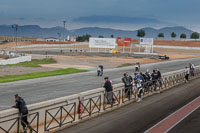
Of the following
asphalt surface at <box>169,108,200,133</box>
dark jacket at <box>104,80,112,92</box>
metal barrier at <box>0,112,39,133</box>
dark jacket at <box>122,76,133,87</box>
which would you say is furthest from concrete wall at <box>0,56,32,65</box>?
asphalt surface at <box>169,108,200,133</box>

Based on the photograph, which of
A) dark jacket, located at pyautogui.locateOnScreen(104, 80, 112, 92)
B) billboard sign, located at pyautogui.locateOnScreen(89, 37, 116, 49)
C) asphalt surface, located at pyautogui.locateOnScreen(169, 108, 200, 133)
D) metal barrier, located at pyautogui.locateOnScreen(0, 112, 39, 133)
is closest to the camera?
metal barrier, located at pyautogui.locateOnScreen(0, 112, 39, 133)

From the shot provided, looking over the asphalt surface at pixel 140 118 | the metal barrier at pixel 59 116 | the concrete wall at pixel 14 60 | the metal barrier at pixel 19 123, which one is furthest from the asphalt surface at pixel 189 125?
the concrete wall at pixel 14 60

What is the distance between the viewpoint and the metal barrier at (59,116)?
14539 mm

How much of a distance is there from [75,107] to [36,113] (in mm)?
2827

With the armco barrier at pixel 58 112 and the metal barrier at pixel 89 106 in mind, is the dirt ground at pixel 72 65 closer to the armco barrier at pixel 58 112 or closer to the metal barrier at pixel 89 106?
the metal barrier at pixel 89 106

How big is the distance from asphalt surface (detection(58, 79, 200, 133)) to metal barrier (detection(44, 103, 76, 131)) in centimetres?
53

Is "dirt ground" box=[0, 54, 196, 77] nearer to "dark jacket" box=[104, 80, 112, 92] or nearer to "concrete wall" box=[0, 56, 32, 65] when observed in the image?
"concrete wall" box=[0, 56, 32, 65]

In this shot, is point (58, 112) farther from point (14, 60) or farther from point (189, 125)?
point (14, 60)

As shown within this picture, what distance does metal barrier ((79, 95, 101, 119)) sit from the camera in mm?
16891

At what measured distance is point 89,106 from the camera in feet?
60.6

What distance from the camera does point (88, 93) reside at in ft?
59.7

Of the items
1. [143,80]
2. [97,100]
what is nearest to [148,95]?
[143,80]

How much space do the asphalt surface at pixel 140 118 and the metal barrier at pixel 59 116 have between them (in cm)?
53

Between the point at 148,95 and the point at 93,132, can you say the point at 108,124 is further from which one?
the point at 148,95
